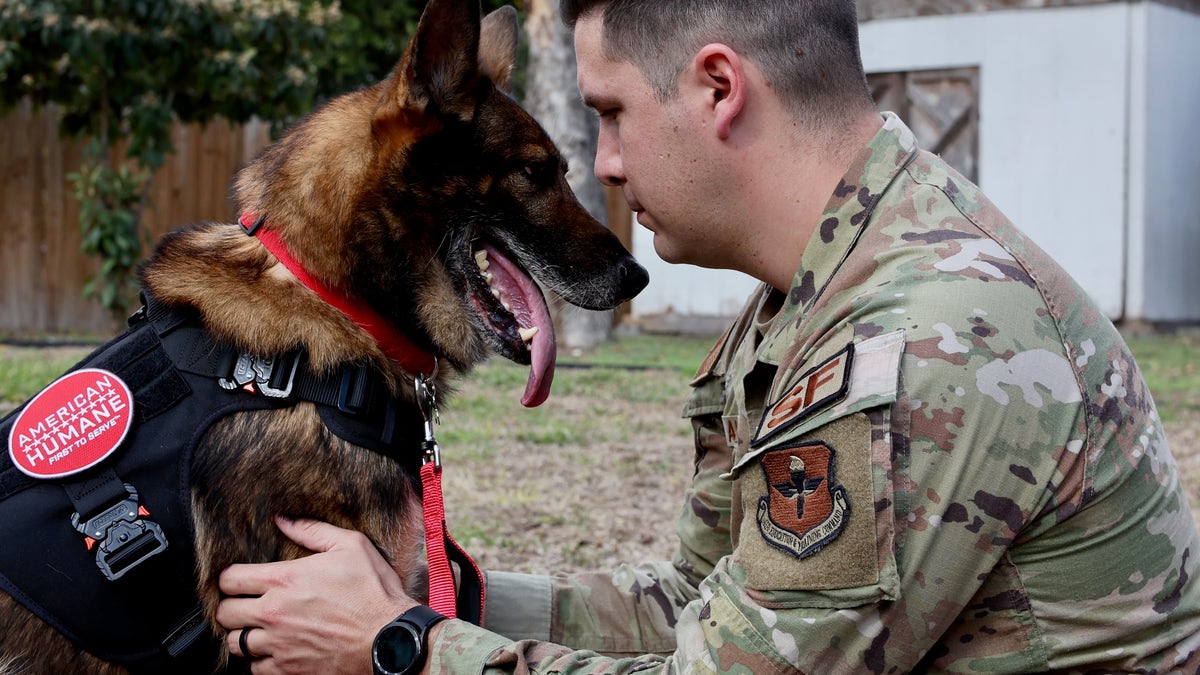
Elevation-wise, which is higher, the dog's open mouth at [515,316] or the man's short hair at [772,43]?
the man's short hair at [772,43]

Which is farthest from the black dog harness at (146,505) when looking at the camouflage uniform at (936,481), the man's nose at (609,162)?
the man's nose at (609,162)

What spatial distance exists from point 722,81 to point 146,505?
126 centimetres

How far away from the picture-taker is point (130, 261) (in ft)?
37.7

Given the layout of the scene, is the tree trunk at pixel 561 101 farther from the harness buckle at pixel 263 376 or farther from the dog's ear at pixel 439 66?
the harness buckle at pixel 263 376

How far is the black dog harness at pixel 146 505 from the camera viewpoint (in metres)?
2.02

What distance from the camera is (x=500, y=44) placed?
2828 mm

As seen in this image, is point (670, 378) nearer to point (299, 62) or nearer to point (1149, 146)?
point (299, 62)

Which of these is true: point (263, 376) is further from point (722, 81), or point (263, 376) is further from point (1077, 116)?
point (1077, 116)

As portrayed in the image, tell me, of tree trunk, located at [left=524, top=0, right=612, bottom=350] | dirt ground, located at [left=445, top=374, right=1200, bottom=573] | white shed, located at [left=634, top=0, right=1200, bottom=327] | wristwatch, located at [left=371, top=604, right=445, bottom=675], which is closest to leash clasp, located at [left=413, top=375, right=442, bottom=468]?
wristwatch, located at [left=371, top=604, right=445, bottom=675]

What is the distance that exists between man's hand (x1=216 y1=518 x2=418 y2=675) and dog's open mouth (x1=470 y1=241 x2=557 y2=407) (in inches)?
21.8

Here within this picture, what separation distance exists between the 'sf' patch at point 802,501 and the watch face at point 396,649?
65cm

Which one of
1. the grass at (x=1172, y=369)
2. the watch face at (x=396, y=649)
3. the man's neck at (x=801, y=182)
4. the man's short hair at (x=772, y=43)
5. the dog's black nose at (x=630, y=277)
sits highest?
the man's short hair at (x=772, y=43)

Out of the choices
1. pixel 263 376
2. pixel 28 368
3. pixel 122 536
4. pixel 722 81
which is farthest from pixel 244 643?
pixel 28 368

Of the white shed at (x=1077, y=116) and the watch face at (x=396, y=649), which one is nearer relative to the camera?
the watch face at (x=396, y=649)
